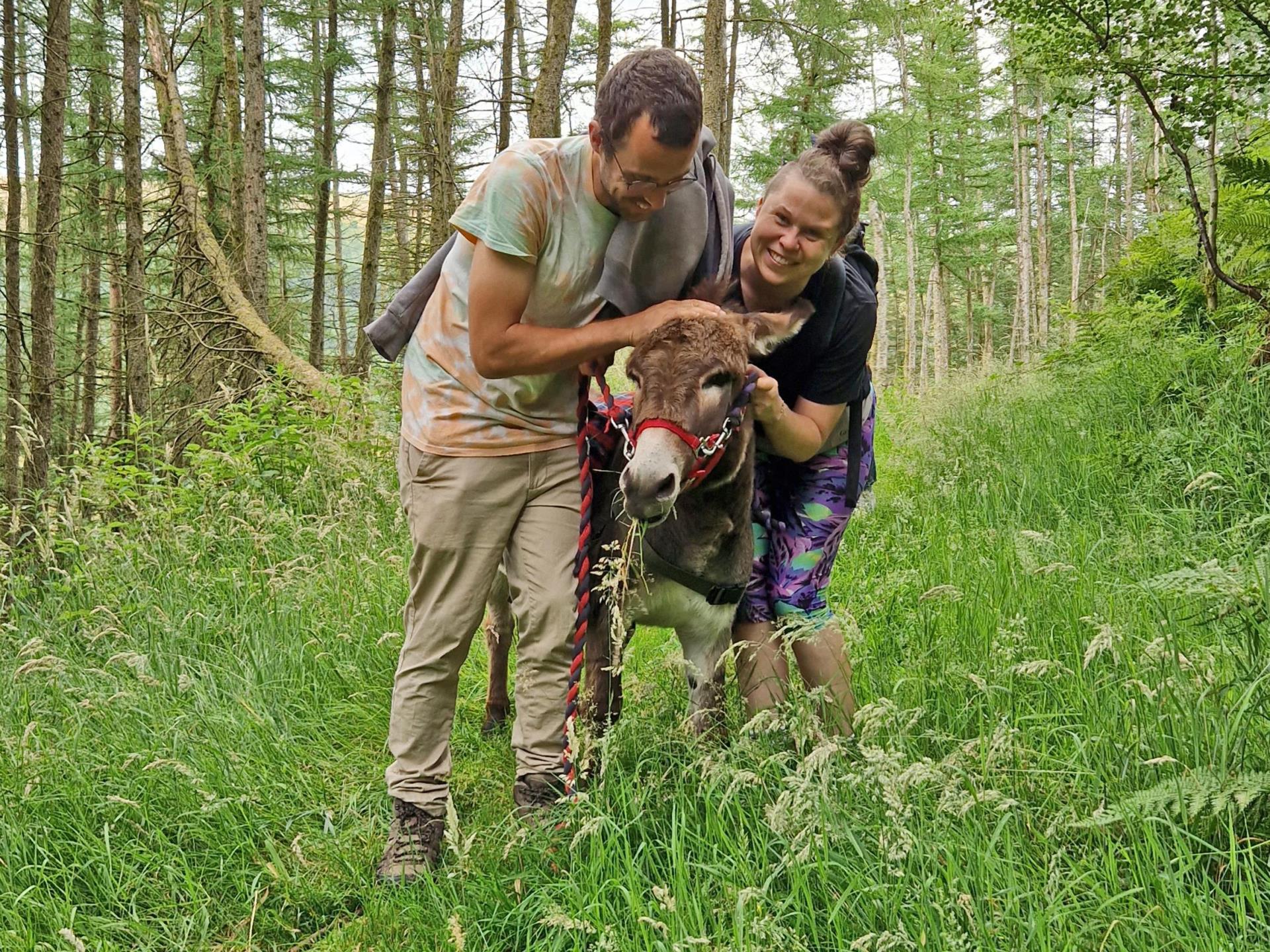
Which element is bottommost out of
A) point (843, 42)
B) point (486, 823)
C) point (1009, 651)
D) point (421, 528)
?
point (486, 823)

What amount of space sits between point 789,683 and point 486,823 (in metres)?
1.22

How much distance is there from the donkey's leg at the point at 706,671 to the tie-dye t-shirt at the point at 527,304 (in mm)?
837

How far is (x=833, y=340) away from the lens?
2818 millimetres

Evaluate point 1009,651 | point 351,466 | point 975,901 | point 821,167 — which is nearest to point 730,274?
point 821,167

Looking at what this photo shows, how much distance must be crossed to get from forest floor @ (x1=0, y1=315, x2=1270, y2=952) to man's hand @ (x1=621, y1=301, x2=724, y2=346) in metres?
1.03

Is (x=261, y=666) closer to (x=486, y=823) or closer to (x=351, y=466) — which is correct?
(x=486, y=823)

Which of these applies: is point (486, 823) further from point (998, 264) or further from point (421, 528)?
point (998, 264)

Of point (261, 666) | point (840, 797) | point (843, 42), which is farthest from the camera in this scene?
point (843, 42)

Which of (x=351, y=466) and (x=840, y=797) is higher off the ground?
(x=351, y=466)

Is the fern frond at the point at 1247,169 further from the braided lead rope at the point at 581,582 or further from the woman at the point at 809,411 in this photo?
the braided lead rope at the point at 581,582

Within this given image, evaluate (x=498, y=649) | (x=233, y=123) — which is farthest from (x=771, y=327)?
(x=233, y=123)

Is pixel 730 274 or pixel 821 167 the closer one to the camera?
pixel 821 167

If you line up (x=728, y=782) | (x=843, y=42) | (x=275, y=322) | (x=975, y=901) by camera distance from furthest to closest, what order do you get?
(x=843, y=42) < (x=275, y=322) < (x=728, y=782) < (x=975, y=901)

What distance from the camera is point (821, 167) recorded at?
261cm
